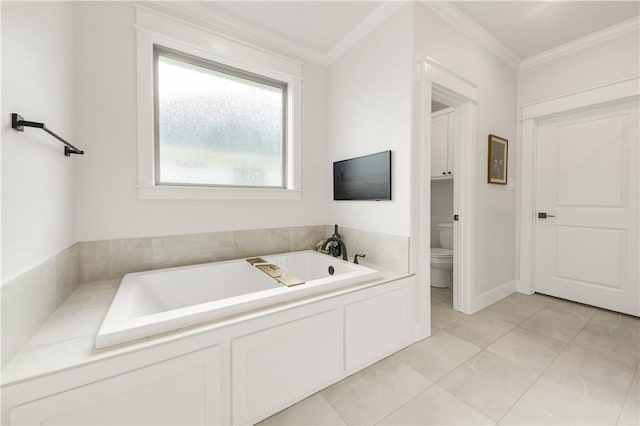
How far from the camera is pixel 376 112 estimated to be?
212cm

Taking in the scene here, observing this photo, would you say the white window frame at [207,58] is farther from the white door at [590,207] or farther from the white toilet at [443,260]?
the white door at [590,207]

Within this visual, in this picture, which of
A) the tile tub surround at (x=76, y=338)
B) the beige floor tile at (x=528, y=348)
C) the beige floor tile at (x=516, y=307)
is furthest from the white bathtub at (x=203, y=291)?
the beige floor tile at (x=516, y=307)

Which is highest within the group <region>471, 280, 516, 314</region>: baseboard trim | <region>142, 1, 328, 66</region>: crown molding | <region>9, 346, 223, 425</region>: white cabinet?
<region>142, 1, 328, 66</region>: crown molding

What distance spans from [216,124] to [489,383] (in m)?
2.71

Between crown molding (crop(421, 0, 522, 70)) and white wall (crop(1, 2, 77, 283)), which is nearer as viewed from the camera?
white wall (crop(1, 2, 77, 283))

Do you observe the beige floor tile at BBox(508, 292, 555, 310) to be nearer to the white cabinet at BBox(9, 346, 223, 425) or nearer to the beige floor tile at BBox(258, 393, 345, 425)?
the beige floor tile at BBox(258, 393, 345, 425)

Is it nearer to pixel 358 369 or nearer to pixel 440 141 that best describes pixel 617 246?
pixel 440 141

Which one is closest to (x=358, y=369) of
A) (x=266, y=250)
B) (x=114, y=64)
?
(x=266, y=250)

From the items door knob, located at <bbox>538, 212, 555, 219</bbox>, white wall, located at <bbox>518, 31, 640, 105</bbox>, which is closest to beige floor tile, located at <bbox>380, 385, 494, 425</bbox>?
door knob, located at <bbox>538, 212, 555, 219</bbox>

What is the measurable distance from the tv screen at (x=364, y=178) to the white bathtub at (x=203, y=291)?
0.64m

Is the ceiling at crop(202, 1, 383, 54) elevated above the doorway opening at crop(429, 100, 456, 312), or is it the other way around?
the ceiling at crop(202, 1, 383, 54)

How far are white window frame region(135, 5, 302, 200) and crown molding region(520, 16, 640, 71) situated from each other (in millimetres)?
2561

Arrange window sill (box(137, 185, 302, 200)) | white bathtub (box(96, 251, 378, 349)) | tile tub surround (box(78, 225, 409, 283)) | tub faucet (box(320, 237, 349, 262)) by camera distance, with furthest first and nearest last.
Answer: tub faucet (box(320, 237, 349, 262)) < window sill (box(137, 185, 302, 200)) < tile tub surround (box(78, 225, 409, 283)) < white bathtub (box(96, 251, 378, 349))

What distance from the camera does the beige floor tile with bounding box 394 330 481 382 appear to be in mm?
1574
